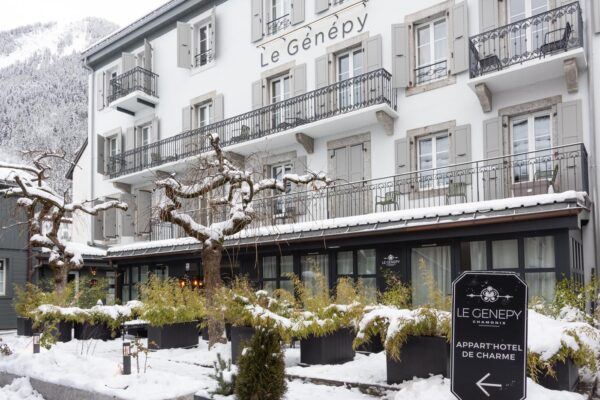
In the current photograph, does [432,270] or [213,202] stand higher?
[213,202]

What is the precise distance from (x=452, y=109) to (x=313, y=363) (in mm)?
7516

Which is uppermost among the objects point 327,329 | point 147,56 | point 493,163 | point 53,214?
point 147,56

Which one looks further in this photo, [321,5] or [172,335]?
[321,5]

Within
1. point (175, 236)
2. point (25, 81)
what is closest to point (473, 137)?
point (175, 236)

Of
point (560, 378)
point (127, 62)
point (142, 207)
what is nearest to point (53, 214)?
point (142, 207)

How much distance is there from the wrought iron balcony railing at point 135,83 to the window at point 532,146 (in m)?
13.7

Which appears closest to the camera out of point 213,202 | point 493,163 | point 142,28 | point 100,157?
point 213,202

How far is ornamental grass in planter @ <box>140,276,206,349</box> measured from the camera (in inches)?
480

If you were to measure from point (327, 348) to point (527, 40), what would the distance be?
831cm

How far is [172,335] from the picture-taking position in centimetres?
1237

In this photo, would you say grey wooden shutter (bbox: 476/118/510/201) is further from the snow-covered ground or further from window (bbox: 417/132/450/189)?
the snow-covered ground

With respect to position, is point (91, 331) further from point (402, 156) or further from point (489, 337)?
point (489, 337)

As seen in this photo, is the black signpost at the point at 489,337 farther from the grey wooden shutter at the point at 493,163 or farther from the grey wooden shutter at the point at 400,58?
the grey wooden shutter at the point at 400,58

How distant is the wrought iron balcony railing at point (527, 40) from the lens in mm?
12094
